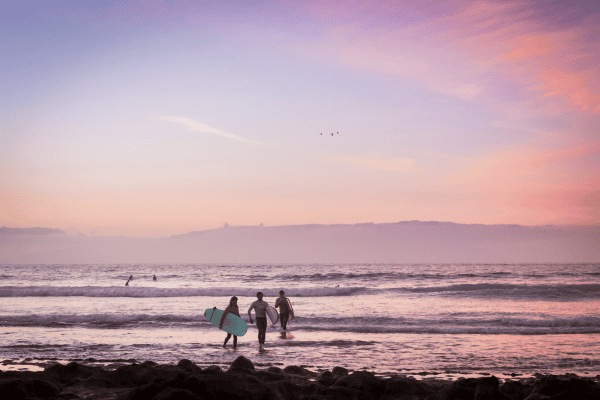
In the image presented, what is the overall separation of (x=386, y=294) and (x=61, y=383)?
27.7 meters

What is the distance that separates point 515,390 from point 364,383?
2844 mm

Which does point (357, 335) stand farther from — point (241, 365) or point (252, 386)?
point (252, 386)

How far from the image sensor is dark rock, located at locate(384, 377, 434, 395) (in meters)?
8.60

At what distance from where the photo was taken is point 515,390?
8375mm

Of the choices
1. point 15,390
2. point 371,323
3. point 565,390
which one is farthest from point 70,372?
point 371,323

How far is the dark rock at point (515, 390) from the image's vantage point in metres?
8.12

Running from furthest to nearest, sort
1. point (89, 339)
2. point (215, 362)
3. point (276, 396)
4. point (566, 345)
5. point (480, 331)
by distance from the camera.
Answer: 1. point (480, 331)
2. point (89, 339)
3. point (566, 345)
4. point (215, 362)
5. point (276, 396)

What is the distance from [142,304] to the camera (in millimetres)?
29125

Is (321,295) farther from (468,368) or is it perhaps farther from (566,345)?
(468,368)

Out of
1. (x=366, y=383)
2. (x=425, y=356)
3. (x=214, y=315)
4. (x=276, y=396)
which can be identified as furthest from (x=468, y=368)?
(x=214, y=315)

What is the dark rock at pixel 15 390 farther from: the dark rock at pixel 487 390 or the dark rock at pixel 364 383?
the dark rock at pixel 487 390

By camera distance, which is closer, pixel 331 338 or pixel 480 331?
pixel 331 338

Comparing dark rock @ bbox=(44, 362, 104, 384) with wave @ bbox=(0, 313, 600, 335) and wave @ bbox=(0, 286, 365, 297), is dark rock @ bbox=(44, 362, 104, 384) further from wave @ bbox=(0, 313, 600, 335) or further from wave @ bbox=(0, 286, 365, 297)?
wave @ bbox=(0, 286, 365, 297)

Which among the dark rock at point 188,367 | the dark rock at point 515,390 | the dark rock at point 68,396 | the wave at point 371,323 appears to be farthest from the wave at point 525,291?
the dark rock at point 68,396
